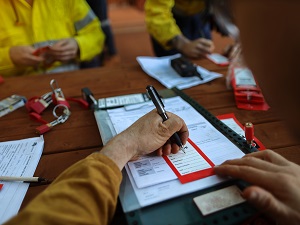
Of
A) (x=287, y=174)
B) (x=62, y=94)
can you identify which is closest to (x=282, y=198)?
(x=287, y=174)

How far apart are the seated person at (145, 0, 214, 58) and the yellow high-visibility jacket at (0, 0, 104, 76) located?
12.0 inches

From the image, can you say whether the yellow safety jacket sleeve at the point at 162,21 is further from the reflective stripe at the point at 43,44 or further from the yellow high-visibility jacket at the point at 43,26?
the reflective stripe at the point at 43,44

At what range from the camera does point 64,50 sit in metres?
1.24

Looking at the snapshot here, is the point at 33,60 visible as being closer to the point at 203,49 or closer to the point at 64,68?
the point at 64,68

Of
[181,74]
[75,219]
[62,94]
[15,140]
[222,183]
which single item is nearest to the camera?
[75,219]

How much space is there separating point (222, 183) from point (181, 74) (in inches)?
23.8

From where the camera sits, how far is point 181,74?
3.58 feet

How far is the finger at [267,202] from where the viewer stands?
468 millimetres

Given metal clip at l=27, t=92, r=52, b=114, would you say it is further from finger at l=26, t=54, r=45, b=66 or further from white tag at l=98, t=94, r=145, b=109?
finger at l=26, t=54, r=45, b=66

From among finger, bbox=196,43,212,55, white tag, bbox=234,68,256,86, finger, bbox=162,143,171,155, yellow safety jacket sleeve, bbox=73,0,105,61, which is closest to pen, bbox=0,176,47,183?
finger, bbox=162,143,171,155

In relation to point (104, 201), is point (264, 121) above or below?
below

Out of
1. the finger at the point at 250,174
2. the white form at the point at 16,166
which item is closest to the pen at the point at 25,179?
the white form at the point at 16,166

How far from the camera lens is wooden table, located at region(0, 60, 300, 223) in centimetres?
70

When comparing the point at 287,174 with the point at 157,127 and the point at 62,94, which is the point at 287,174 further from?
the point at 62,94
